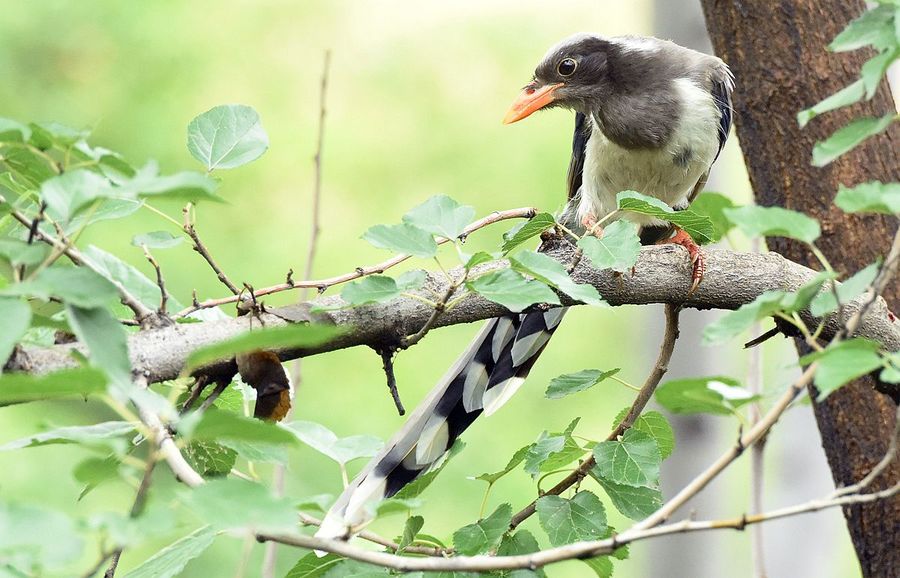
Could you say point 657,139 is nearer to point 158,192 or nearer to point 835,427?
point 835,427

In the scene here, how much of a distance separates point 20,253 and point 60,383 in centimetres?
26

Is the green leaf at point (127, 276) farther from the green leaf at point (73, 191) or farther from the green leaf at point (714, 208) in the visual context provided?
the green leaf at point (714, 208)

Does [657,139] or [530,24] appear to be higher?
[530,24]

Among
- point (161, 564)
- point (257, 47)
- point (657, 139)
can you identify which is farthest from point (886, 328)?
point (257, 47)

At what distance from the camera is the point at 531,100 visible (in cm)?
318

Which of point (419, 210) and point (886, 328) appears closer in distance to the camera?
point (419, 210)

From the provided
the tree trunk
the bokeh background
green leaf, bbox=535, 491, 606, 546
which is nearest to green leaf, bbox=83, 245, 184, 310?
green leaf, bbox=535, 491, 606, 546

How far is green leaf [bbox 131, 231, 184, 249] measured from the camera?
5.22 ft

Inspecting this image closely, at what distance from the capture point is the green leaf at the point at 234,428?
0.93m

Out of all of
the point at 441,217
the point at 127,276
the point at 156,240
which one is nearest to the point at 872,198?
the point at 441,217

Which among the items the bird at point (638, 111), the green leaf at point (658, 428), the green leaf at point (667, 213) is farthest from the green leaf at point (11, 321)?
the bird at point (638, 111)

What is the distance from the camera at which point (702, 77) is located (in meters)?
3.17

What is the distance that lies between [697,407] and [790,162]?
180 centimetres

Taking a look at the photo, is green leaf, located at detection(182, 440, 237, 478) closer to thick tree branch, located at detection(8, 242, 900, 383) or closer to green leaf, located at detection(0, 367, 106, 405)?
thick tree branch, located at detection(8, 242, 900, 383)
